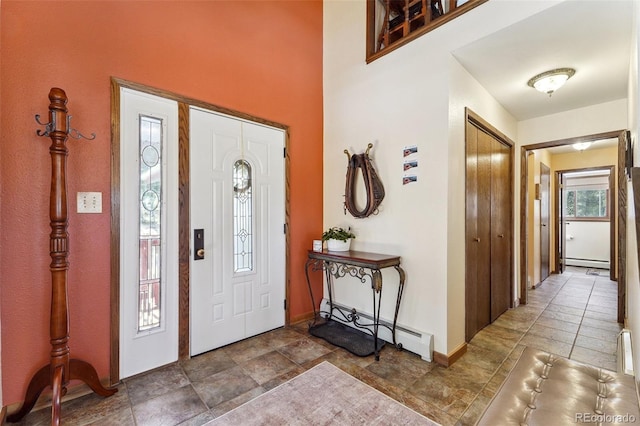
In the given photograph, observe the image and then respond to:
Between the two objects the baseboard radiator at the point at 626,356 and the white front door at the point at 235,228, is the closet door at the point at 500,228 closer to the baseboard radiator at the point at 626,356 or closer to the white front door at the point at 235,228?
the baseboard radiator at the point at 626,356

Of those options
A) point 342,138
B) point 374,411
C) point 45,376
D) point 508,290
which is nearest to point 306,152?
point 342,138

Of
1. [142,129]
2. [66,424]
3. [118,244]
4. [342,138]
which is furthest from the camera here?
[342,138]

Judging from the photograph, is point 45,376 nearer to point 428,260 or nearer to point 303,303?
point 303,303

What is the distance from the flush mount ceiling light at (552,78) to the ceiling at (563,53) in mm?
53

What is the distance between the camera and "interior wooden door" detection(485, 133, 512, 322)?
130 inches

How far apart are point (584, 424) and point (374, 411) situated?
1069mm

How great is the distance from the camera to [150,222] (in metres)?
2.26

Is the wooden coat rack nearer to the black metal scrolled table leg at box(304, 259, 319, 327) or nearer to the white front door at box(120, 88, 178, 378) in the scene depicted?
the white front door at box(120, 88, 178, 378)

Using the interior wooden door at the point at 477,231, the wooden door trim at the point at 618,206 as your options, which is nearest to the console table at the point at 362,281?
the interior wooden door at the point at 477,231

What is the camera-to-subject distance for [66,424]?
1688 mm

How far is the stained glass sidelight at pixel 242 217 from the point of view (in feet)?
9.02

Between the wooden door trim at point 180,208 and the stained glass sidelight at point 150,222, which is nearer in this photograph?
the wooden door trim at point 180,208

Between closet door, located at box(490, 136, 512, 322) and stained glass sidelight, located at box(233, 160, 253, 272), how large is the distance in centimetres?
268

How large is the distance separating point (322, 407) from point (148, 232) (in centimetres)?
181
